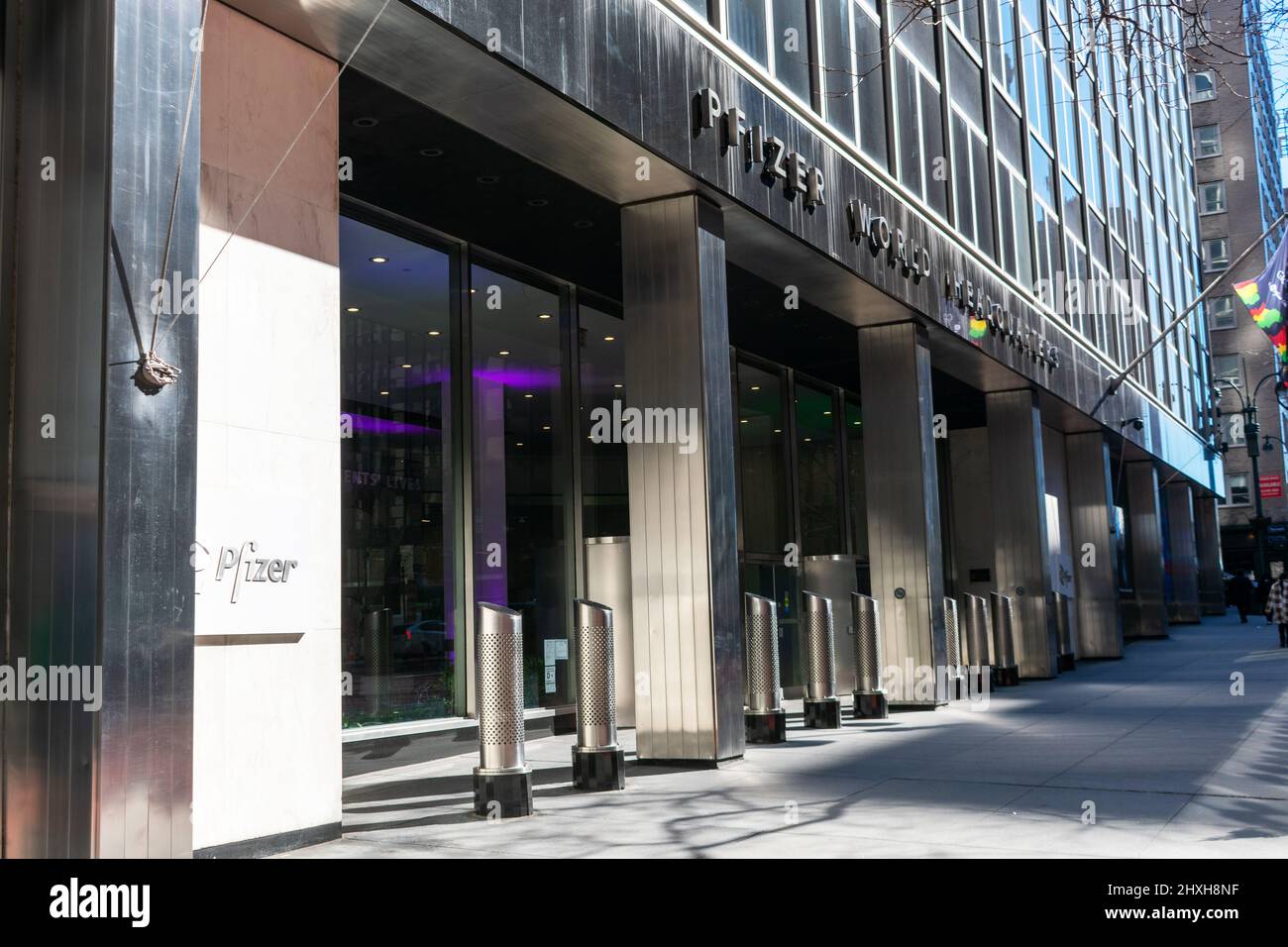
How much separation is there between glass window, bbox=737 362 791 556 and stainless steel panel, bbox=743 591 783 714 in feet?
19.7

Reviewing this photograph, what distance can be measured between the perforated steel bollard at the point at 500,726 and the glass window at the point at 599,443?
6548mm

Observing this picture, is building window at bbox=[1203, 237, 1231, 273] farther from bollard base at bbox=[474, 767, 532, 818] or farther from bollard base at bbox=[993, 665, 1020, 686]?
bollard base at bbox=[474, 767, 532, 818]

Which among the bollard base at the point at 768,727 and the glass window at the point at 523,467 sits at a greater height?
the glass window at the point at 523,467

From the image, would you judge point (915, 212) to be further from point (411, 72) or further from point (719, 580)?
point (411, 72)

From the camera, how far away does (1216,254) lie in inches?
2680

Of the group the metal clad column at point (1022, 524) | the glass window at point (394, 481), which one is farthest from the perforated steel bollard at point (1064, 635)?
the glass window at point (394, 481)

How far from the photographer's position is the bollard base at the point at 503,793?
27.3 feet

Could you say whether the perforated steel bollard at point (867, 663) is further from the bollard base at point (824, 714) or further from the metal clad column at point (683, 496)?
the metal clad column at point (683, 496)

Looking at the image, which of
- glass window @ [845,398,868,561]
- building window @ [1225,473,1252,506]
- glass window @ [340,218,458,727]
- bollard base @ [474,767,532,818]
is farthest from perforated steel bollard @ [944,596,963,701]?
building window @ [1225,473,1252,506]

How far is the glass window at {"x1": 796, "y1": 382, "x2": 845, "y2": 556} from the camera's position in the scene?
21.8 meters

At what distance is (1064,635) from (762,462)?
8.84 meters

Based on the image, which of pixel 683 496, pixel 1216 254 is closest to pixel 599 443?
pixel 683 496
